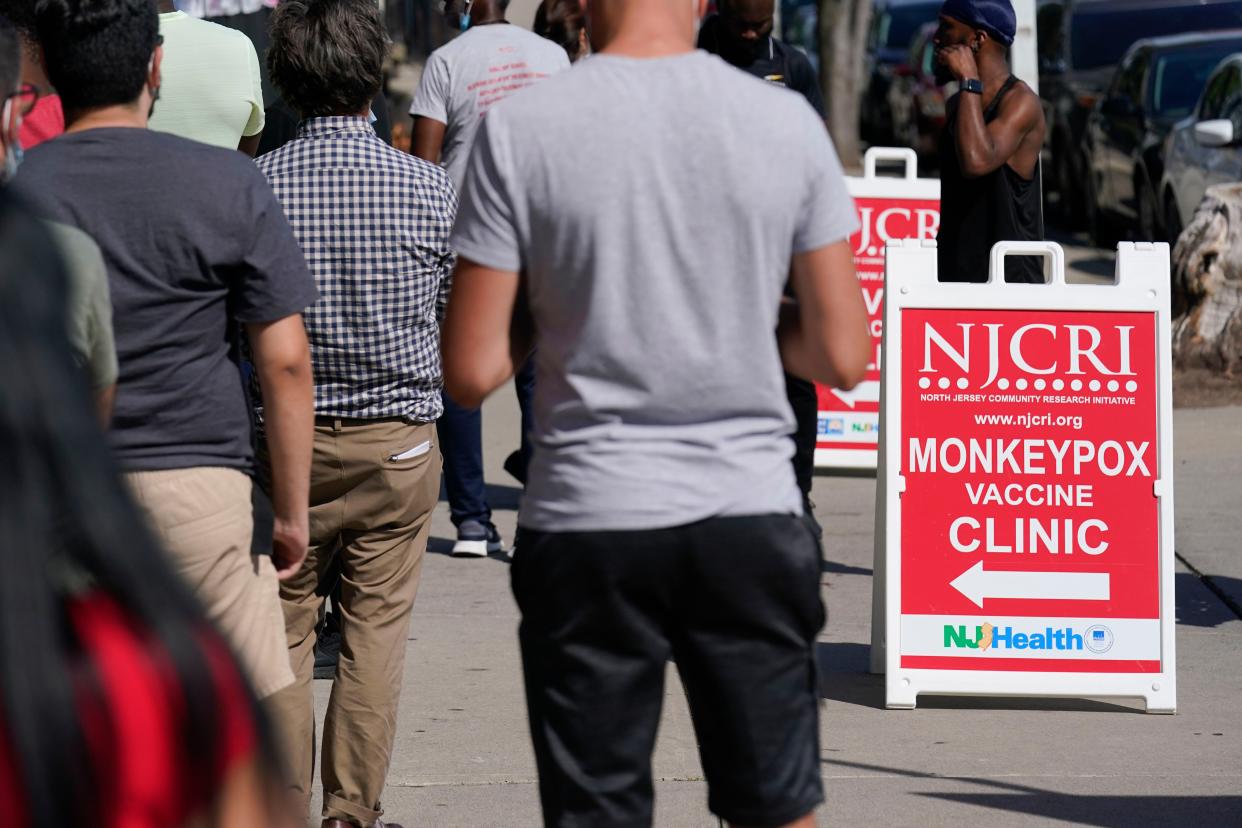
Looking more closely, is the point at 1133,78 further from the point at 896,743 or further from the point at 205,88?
the point at 205,88

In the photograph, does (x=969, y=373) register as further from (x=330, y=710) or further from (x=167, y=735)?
(x=167, y=735)

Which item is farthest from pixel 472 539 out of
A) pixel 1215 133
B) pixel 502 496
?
pixel 1215 133

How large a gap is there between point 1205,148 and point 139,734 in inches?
495

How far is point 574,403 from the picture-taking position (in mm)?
2617

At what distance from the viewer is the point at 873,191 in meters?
8.47

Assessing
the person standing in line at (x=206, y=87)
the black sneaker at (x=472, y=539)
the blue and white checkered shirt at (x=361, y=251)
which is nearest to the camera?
the blue and white checkered shirt at (x=361, y=251)

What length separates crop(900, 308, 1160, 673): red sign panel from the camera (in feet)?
16.9

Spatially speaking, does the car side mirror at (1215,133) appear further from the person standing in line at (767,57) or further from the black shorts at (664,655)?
the black shorts at (664,655)

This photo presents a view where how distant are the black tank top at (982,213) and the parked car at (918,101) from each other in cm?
1397

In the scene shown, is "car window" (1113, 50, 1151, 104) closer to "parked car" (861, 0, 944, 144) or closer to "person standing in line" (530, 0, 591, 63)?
"person standing in line" (530, 0, 591, 63)

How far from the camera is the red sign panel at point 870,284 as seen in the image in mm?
8445

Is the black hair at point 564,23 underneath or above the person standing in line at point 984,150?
above

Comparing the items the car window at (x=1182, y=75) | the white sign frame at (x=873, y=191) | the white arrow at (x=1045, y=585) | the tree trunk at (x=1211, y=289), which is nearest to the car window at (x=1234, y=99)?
the car window at (x=1182, y=75)

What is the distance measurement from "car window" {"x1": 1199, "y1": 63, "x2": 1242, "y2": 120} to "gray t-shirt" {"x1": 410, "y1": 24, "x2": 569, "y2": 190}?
797 centimetres
